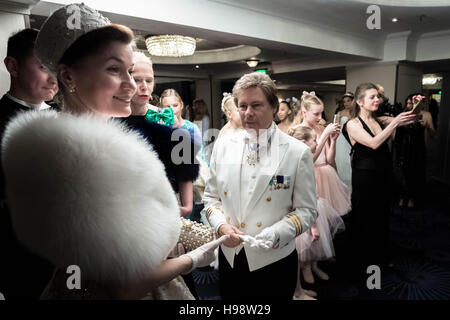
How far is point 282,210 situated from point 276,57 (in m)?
7.34

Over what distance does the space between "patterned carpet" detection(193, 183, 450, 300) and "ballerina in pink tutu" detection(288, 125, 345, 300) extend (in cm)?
13

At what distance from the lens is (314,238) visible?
8.31 ft

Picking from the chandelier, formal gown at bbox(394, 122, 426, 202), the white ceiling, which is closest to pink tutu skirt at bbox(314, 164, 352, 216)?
the white ceiling

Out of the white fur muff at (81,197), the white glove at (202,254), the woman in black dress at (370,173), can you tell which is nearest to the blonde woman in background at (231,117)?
the woman in black dress at (370,173)

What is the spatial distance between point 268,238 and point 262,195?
0.22 meters

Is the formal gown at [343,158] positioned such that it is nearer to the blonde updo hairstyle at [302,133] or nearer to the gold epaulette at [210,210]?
the blonde updo hairstyle at [302,133]

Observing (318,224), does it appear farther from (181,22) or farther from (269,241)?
(181,22)

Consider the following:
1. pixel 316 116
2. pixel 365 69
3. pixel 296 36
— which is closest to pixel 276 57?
pixel 365 69

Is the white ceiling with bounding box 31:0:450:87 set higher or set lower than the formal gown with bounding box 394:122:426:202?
higher

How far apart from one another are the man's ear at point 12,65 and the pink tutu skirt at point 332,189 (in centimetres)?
256

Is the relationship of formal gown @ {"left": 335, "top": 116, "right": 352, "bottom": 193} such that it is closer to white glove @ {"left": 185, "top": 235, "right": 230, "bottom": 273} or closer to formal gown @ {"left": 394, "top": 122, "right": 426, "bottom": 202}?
formal gown @ {"left": 394, "top": 122, "right": 426, "bottom": 202}

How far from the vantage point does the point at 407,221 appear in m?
4.43

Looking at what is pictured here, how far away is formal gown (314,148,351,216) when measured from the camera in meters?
Result: 2.99

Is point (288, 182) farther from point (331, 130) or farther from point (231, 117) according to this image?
point (231, 117)
